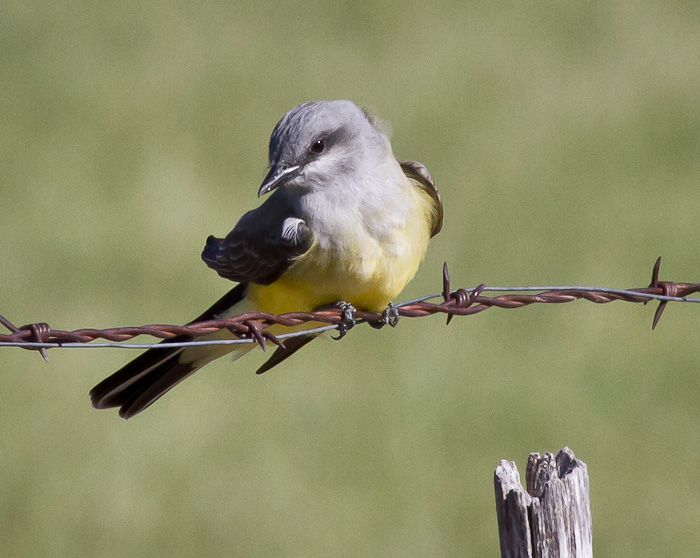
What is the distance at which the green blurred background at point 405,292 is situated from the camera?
22.7 feet

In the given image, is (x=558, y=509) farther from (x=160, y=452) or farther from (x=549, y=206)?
(x=549, y=206)

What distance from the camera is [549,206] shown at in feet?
28.8

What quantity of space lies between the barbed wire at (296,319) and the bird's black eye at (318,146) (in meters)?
0.65

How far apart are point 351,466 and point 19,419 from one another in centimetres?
203

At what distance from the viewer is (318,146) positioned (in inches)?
181

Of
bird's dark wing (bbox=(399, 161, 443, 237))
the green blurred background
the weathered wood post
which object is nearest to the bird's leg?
bird's dark wing (bbox=(399, 161, 443, 237))

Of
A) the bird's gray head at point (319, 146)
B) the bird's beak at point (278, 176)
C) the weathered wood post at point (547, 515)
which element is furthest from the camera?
the bird's gray head at point (319, 146)

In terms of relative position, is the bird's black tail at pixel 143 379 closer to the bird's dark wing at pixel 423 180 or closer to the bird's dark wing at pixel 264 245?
the bird's dark wing at pixel 264 245

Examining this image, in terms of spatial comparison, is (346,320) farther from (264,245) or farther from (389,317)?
(264,245)

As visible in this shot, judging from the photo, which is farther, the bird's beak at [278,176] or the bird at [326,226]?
the bird at [326,226]

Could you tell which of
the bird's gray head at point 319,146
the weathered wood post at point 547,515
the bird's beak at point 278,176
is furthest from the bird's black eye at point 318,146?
the weathered wood post at point 547,515

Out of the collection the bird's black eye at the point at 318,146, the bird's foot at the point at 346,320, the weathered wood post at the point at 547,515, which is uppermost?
the bird's black eye at the point at 318,146

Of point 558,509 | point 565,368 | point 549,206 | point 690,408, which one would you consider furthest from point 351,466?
point 558,509

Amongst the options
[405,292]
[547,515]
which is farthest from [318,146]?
[405,292]
